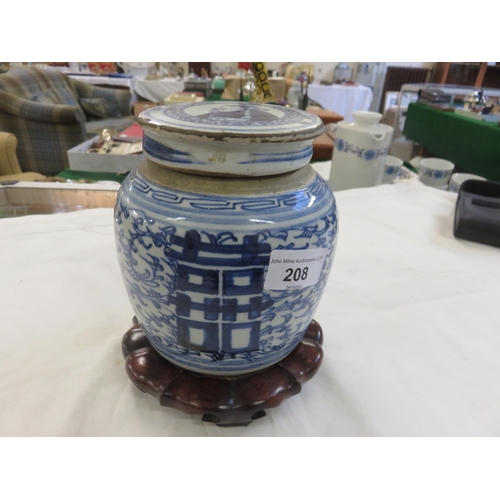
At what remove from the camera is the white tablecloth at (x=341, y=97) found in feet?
13.1

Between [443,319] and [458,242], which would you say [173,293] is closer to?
[443,319]

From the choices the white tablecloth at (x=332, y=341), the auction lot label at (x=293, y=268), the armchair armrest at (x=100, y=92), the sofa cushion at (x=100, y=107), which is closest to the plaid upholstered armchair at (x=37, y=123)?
the sofa cushion at (x=100, y=107)

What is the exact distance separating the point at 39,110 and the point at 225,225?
237cm

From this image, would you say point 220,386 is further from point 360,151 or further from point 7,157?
point 7,157

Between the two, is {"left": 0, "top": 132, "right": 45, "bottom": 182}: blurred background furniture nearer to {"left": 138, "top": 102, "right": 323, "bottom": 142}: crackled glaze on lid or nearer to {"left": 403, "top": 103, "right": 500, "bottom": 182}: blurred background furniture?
{"left": 138, "top": 102, "right": 323, "bottom": 142}: crackled glaze on lid

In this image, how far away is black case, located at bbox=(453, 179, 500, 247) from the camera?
109cm

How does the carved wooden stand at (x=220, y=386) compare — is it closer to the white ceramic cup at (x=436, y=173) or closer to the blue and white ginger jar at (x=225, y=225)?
the blue and white ginger jar at (x=225, y=225)

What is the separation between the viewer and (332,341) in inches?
30.0

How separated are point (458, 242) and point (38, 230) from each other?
1164 millimetres

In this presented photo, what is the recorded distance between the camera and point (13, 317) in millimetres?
760

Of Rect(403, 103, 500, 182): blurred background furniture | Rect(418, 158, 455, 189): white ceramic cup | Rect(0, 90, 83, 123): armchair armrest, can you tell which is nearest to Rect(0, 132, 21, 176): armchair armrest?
Rect(0, 90, 83, 123): armchair armrest

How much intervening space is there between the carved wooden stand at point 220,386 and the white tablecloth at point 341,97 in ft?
12.5

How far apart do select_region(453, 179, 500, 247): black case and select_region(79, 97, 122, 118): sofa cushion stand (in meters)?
2.98

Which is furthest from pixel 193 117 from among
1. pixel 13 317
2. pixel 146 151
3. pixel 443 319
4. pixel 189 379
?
pixel 443 319
